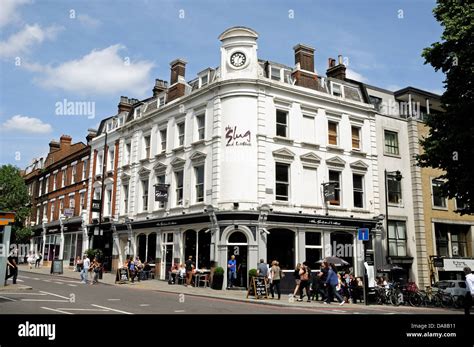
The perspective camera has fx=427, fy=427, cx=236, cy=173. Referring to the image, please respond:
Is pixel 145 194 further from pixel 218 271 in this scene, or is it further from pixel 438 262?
pixel 438 262

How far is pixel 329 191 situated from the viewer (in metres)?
26.1

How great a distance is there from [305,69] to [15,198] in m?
35.7

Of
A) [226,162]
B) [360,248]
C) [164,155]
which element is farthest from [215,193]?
A: [360,248]

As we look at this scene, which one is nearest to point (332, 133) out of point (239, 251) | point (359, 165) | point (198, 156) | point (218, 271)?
point (359, 165)

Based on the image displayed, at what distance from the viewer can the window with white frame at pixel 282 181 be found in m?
25.5

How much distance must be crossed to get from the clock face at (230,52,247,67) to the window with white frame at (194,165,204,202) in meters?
6.63

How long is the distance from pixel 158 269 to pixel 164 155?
7.81 meters

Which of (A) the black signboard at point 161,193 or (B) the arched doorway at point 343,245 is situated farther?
(A) the black signboard at point 161,193

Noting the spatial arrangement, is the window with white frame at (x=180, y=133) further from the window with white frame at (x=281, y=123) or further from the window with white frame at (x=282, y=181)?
the window with white frame at (x=282, y=181)

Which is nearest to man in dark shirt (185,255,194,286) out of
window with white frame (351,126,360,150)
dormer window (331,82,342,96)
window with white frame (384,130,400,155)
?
window with white frame (351,126,360,150)

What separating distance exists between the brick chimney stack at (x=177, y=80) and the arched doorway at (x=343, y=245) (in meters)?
14.3

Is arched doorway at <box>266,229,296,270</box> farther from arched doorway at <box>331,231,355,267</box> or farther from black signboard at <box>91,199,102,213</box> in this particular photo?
black signboard at <box>91,199,102,213</box>

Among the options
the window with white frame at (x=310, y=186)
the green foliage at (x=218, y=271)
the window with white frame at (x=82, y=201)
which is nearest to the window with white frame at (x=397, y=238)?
the window with white frame at (x=310, y=186)
